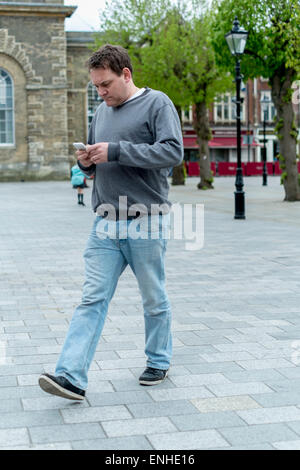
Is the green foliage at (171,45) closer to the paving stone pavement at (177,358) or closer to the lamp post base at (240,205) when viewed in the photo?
the lamp post base at (240,205)

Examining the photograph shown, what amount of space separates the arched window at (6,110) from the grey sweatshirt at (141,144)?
133 ft

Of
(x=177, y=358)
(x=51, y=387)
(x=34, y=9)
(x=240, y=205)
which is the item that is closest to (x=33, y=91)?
(x=34, y=9)

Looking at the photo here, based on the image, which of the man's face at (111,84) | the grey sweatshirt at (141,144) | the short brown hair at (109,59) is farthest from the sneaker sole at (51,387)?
the short brown hair at (109,59)

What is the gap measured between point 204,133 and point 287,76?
37.4ft

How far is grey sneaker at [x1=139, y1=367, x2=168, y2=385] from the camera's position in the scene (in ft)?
15.3

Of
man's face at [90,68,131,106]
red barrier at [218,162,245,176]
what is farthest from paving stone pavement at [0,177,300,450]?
red barrier at [218,162,245,176]

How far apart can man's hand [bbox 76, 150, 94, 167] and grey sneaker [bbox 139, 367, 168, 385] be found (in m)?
1.34

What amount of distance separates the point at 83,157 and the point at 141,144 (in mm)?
336

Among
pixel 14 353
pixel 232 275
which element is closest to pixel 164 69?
pixel 232 275

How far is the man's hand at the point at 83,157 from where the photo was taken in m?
4.28

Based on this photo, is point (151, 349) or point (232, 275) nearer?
point (151, 349)

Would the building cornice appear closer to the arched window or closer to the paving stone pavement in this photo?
the arched window

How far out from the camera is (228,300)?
7.49 meters
